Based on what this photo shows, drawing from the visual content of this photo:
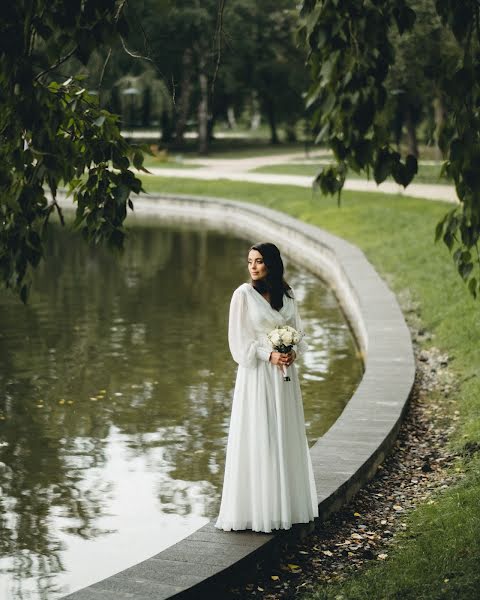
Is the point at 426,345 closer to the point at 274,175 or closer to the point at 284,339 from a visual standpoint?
the point at 284,339

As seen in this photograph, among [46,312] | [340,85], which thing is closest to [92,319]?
[46,312]

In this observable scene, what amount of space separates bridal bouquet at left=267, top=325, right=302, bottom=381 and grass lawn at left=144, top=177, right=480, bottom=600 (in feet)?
4.53

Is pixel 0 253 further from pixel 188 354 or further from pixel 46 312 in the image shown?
pixel 46 312

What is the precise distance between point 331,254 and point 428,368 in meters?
9.27

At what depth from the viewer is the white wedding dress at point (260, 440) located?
6953mm

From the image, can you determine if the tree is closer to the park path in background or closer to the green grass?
the park path in background

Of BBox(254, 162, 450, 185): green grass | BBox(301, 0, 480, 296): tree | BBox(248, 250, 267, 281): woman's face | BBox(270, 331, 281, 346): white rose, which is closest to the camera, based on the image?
BBox(301, 0, 480, 296): tree

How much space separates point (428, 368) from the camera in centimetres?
1293

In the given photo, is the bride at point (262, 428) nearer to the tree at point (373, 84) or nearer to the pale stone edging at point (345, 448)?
the pale stone edging at point (345, 448)

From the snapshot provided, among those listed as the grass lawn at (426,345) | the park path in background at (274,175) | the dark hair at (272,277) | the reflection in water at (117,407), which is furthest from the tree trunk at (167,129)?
the dark hair at (272,277)

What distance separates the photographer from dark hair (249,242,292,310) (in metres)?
7.12

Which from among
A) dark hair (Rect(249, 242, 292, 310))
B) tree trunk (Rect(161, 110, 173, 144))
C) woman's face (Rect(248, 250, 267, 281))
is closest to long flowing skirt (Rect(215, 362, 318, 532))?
dark hair (Rect(249, 242, 292, 310))

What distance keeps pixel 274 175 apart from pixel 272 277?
3916 cm

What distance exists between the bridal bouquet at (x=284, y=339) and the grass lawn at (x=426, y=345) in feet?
4.53
